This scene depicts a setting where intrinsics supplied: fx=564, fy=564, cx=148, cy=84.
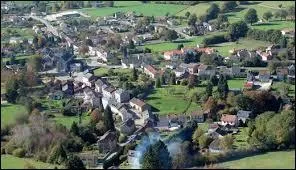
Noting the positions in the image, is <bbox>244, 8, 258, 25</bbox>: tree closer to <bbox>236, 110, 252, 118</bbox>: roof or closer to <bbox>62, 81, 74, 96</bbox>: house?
<bbox>62, 81, 74, 96</bbox>: house

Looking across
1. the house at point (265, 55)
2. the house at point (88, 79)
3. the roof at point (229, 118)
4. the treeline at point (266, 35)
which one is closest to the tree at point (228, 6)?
the treeline at point (266, 35)

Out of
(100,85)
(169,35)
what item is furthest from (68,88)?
(169,35)

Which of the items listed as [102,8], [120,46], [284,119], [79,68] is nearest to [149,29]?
[120,46]

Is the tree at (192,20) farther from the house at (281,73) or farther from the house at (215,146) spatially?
the house at (215,146)

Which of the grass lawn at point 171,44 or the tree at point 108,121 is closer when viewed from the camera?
the tree at point 108,121

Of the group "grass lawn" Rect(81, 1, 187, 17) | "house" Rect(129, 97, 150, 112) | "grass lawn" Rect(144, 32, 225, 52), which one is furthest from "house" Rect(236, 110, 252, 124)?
"grass lawn" Rect(81, 1, 187, 17)

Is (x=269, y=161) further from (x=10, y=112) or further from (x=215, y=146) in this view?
(x=10, y=112)

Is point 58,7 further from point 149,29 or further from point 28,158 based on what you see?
point 28,158
